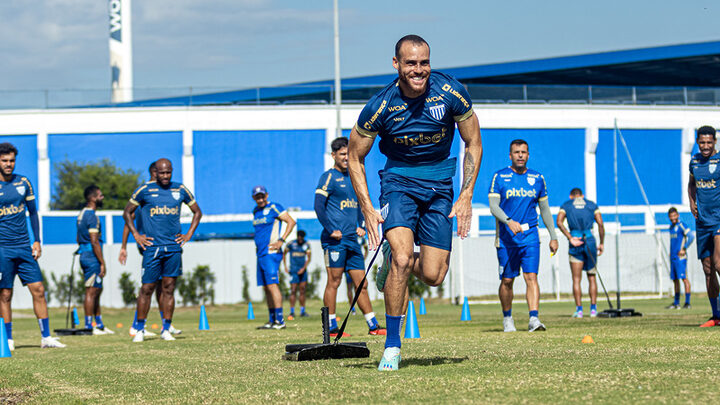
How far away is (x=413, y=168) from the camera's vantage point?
686 cm

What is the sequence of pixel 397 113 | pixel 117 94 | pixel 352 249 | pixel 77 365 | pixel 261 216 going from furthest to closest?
pixel 117 94
pixel 261 216
pixel 352 249
pixel 77 365
pixel 397 113

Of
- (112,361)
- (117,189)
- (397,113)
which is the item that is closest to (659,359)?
(397,113)

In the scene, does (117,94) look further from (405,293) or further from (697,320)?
(405,293)

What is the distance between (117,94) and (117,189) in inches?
324

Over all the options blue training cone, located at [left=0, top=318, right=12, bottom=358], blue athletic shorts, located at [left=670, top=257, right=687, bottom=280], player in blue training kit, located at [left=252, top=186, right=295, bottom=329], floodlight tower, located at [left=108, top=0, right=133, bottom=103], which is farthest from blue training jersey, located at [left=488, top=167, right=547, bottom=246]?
floodlight tower, located at [left=108, top=0, right=133, bottom=103]

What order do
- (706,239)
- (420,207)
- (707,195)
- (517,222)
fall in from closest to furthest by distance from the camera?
(420,207)
(707,195)
(706,239)
(517,222)

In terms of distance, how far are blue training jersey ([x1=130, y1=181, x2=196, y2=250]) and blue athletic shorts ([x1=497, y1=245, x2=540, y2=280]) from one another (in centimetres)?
431

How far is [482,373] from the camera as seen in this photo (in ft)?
19.9

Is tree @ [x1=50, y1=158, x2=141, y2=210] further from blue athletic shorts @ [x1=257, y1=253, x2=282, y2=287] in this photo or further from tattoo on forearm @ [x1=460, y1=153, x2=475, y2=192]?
tattoo on forearm @ [x1=460, y1=153, x2=475, y2=192]

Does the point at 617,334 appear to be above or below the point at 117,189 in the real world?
below

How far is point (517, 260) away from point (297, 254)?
1131 cm

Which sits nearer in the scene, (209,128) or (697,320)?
(697,320)

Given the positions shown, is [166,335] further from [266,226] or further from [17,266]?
[266,226]

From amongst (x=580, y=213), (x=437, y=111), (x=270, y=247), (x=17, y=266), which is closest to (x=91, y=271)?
(x=270, y=247)
